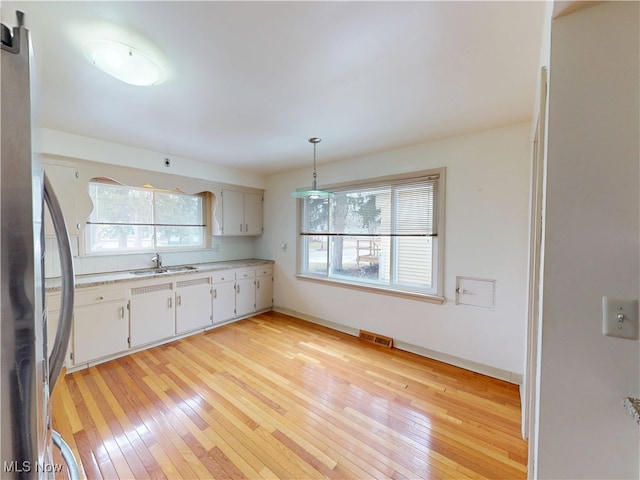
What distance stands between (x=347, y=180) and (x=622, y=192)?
2.93m

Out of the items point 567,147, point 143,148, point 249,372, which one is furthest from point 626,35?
point 143,148

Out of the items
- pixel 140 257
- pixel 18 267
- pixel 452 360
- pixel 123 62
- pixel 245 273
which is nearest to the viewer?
pixel 18 267

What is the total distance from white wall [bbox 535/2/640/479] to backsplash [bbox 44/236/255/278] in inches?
145

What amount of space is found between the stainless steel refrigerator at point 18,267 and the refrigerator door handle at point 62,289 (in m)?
0.19

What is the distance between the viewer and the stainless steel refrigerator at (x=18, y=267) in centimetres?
48

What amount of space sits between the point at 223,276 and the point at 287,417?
2.34 metres

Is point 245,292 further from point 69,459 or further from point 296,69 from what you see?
point 69,459

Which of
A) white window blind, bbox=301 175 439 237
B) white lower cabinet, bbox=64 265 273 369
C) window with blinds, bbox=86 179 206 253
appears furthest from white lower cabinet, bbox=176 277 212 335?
white window blind, bbox=301 175 439 237

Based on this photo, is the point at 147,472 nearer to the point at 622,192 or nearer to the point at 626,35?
the point at 622,192

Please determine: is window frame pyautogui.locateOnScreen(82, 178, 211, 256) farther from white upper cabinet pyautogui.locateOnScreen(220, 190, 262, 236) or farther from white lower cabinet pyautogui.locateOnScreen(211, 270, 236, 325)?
white lower cabinet pyautogui.locateOnScreen(211, 270, 236, 325)

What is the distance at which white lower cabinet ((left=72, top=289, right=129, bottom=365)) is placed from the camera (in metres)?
2.63

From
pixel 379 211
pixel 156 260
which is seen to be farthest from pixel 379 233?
pixel 156 260

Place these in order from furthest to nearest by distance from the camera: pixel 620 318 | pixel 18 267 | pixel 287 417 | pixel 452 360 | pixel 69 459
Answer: pixel 452 360 < pixel 287 417 < pixel 620 318 < pixel 69 459 < pixel 18 267

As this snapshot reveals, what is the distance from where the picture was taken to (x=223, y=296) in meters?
3.89
